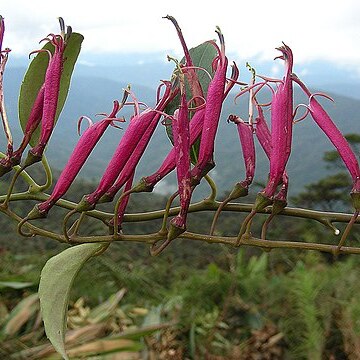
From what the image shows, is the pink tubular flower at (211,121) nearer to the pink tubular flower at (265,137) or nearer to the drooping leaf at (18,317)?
the pink tubular flower at (265,137)

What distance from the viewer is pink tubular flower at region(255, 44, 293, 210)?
1.21 feet

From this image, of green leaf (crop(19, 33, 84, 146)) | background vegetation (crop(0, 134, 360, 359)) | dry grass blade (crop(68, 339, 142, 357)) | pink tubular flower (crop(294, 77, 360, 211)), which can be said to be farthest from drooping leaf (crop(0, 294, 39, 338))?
pink tubular flower (crop(294, 77, 360, 211))

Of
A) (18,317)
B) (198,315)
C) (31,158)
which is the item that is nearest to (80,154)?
(31,158)

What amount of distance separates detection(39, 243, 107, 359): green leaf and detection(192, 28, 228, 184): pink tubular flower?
0.08m

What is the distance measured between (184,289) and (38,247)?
3.34m

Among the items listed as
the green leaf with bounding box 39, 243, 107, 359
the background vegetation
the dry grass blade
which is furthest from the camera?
the background vegetation

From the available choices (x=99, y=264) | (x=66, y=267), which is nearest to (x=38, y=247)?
(x=99, y=264)

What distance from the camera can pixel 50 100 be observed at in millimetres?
396

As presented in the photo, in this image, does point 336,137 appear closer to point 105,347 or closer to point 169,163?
point 169,163

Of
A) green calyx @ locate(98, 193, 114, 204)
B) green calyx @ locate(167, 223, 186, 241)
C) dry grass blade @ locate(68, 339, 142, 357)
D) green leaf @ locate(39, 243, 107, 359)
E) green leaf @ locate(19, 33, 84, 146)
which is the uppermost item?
green leaf @ locate(19, 33, 84, 146)

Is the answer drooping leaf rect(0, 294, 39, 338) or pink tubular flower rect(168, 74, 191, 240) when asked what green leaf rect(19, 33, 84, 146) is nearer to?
pink tubular flower rect(168, 74, 191, 240)

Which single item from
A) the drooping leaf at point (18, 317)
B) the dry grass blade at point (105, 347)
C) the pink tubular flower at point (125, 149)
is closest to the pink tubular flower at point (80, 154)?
the pink tubular flower at point (125, 149)

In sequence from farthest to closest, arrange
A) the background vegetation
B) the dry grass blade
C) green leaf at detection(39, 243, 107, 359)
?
the background vegetation < the dry grass blade < green leaf at detection(39, 243, 107, 359)

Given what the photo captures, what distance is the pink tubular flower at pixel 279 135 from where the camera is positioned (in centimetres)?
37
